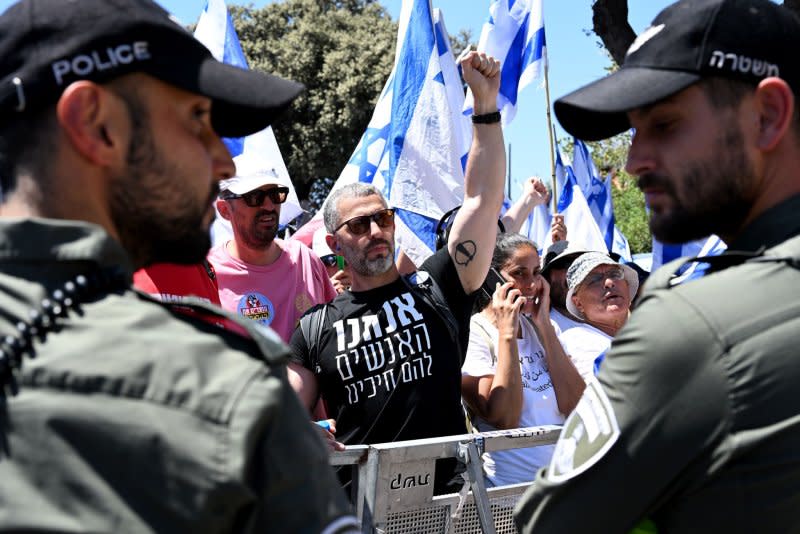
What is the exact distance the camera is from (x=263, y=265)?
5.06 m

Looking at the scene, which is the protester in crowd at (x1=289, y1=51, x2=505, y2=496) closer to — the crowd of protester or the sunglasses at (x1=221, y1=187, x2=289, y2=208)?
the sunglasses at (x1=221, y1=187, x2=289, y2=208)

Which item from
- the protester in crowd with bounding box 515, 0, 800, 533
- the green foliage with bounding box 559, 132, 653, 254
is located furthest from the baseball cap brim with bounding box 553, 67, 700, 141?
the green foliage with bounding box 559, 132, 653, 254

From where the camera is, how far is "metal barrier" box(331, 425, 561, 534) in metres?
3.22

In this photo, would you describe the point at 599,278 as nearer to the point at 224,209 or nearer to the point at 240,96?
the point at 224,209

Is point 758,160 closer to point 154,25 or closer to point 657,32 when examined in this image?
point 657,32

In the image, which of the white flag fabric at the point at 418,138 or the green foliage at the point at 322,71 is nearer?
the white flag fabric at the point at 418,138

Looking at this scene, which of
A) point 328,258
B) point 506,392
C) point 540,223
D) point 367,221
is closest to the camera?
point 506,392

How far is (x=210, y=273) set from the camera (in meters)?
3.54

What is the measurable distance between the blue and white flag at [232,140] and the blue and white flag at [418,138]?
423 mm

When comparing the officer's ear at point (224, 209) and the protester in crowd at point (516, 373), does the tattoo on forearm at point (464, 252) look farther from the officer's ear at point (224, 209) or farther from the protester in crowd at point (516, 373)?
the officer's ear at point (224, 209)

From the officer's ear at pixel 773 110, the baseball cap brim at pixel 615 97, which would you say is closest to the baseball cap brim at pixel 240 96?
the baseball cap brim at pixel 615 97

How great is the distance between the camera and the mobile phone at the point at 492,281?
512cm

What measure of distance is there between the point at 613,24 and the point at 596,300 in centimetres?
530

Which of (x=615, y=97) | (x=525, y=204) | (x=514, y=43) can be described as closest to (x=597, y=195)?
(x=514, y=43)
